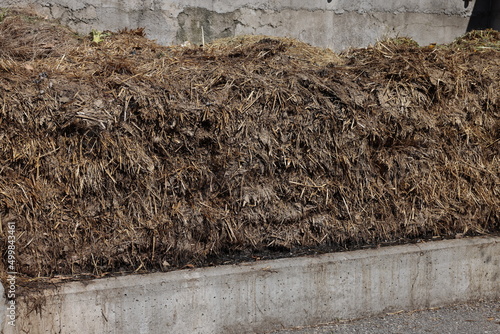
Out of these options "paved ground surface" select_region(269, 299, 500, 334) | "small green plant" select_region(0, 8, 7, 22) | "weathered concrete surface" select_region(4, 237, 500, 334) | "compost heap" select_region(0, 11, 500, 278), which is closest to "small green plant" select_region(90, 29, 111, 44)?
"compost heap" select_region(0, 11, 500, 278)

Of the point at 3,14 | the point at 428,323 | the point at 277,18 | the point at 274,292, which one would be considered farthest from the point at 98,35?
the point at 428,323

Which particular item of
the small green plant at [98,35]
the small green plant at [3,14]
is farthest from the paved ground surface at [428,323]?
the small green plant at [3,14]

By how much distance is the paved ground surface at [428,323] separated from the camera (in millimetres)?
4309

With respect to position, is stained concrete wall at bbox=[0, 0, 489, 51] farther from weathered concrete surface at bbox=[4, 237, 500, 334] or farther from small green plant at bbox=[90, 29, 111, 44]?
weathered concrete surface at bbox=[4, 237, 500, 334]

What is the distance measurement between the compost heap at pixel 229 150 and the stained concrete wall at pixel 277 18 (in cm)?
83

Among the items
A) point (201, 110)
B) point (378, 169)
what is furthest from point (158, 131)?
point (378, 169)

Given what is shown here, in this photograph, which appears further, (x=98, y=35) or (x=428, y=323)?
(x=98, y=35)

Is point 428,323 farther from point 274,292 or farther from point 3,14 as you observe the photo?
point 3,14

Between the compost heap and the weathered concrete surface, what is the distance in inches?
10.5

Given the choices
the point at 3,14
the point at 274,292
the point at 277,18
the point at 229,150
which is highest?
the point at 277,18

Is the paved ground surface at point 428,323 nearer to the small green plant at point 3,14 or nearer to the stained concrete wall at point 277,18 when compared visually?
the stained concrete wall at point 277,18

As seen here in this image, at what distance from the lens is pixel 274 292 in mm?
4246

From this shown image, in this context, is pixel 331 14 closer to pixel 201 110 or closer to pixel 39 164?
pixel 201 110

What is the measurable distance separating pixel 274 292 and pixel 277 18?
156 inches
